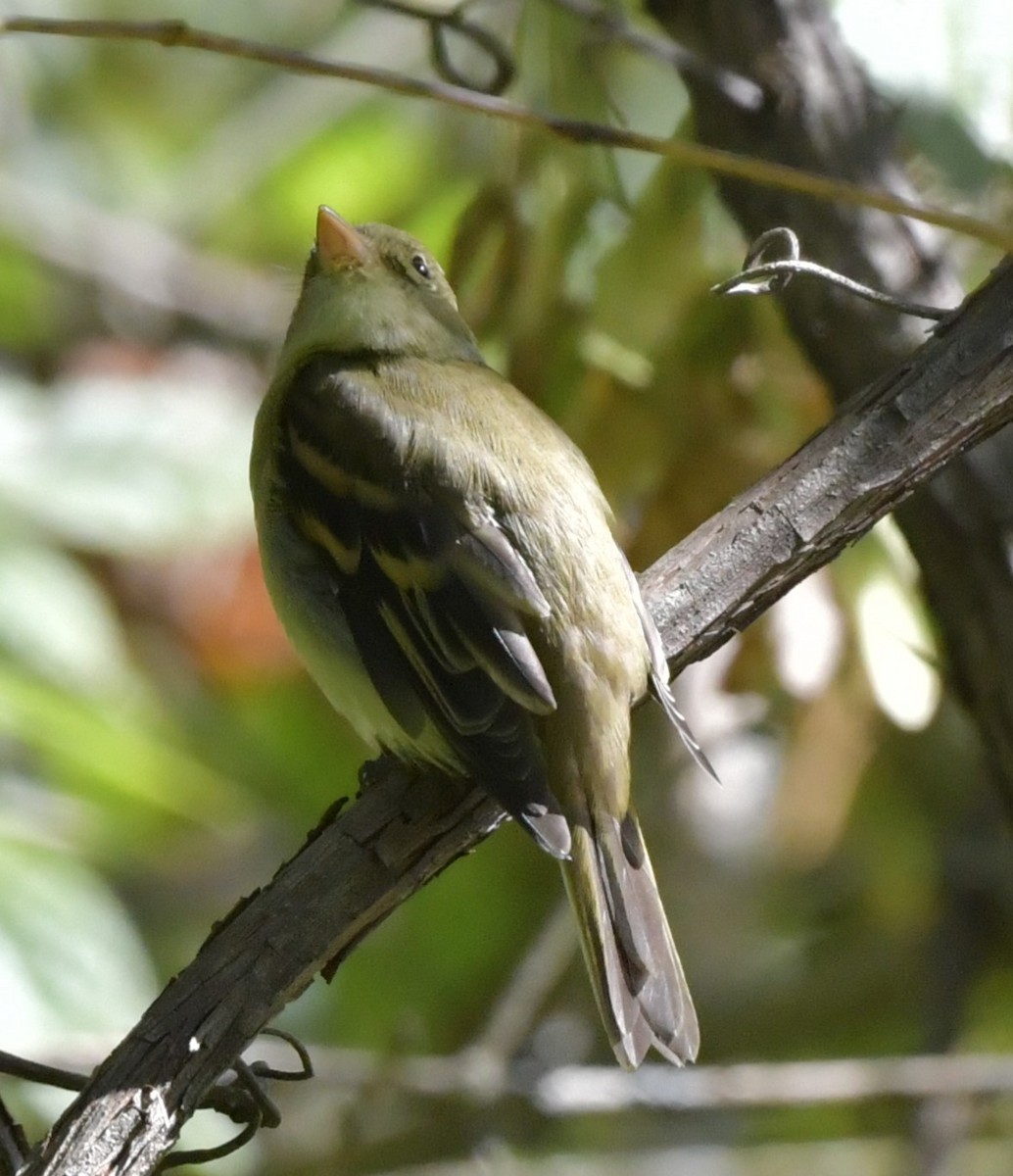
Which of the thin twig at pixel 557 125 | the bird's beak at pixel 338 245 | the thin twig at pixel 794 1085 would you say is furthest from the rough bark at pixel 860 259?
the thin twig at pixel 794 1085

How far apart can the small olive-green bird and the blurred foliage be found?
1.04 ft

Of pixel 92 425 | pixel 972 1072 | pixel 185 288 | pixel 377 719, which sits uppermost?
pixel 185 288

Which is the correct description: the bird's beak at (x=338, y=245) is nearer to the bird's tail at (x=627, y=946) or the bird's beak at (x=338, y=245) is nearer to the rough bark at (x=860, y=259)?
the rough bark at (x=860, y=259)

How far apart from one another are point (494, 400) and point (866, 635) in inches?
30.0

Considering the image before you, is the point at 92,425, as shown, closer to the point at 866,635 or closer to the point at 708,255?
the point at 708,255

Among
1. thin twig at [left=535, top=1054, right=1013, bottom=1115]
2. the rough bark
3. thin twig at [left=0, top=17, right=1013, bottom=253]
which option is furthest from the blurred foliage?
thin twig at [left=0, top=17, right=1013, bottom=253]

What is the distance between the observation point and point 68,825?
3.84 metres

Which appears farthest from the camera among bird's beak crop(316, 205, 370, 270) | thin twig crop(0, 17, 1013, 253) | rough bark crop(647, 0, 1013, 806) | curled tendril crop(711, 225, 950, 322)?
bird's beak crop(316, 205, 370, 270)

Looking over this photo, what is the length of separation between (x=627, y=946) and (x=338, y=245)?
174 centimetres

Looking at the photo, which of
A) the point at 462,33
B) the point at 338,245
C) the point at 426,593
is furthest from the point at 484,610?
the point at 338,245

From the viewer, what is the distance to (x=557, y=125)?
8.25ft

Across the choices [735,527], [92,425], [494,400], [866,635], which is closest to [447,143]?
[92,425]

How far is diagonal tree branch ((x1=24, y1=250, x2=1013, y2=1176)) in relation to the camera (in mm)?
2164

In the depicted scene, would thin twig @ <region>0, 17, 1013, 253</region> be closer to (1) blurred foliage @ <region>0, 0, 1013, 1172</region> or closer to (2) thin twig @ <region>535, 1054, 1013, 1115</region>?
(1) blurred foliage @ <region>0, 0, 1013, 1172</region>
